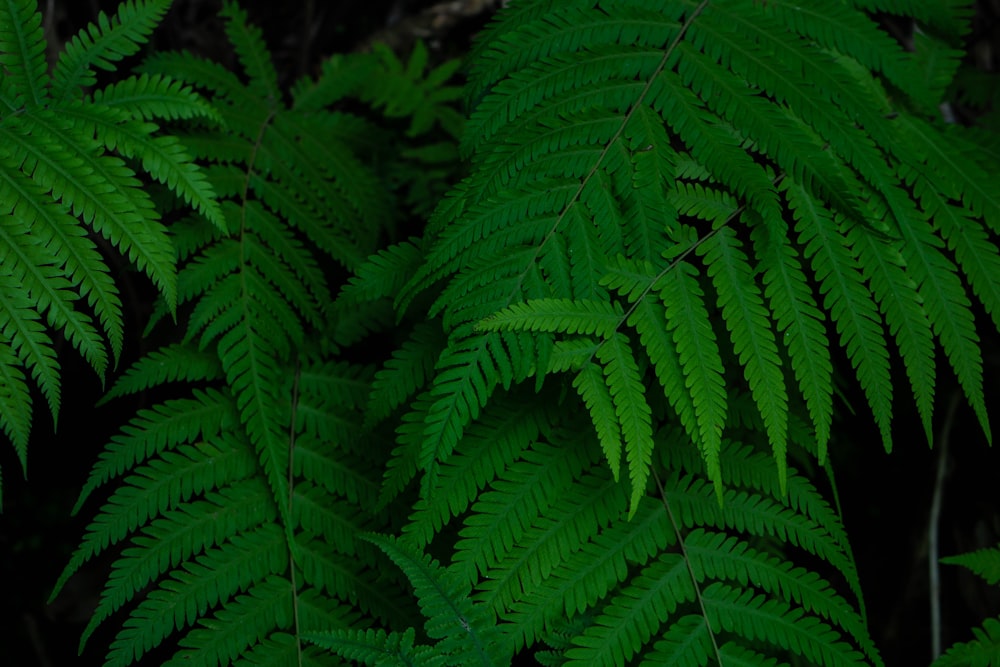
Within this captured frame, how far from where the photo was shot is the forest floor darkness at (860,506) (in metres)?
2.86

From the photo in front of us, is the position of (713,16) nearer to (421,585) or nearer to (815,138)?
(815,138)

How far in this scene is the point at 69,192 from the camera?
172 cm

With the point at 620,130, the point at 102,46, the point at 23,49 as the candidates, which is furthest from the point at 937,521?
the point at 23,49

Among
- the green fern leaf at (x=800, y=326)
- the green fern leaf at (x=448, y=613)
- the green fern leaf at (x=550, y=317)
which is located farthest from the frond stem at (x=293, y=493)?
the green fern leaf at (x=800, y=326)

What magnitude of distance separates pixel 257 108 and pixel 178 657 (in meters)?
1.65

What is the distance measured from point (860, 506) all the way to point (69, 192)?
3030mm

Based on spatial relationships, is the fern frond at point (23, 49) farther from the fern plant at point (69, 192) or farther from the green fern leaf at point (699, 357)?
the green fern leaf at point (699, 357)

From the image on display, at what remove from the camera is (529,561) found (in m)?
1.85

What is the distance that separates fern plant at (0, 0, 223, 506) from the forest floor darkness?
96 cm

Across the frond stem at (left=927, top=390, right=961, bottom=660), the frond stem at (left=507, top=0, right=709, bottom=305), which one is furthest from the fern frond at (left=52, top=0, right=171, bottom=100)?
the frond stem at (left=927, top=390, right=961, bottom=660)

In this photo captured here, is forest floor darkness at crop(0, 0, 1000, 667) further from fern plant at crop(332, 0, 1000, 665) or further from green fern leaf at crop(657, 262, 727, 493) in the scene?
green fern leaf at crop(657, 262, 727, 493)

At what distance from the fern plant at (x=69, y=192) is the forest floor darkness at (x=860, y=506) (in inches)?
37.7

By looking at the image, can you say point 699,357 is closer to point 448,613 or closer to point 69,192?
point 448,613

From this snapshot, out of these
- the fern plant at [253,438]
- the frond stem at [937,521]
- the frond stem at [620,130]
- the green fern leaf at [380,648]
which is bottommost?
the frond stem at [937,521]
